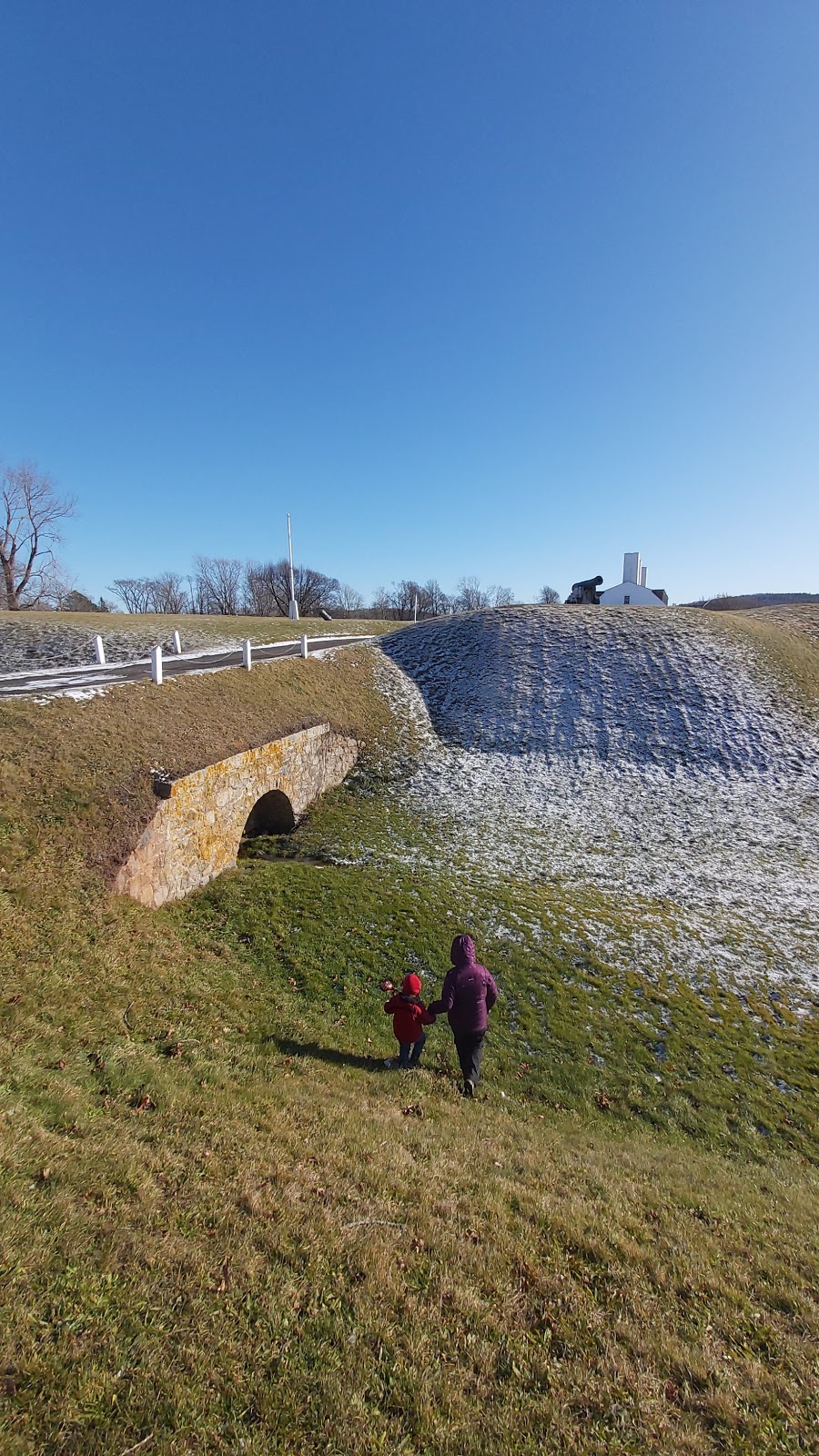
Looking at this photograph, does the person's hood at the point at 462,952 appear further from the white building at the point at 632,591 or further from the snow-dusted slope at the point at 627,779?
the white building at the point at 632,591

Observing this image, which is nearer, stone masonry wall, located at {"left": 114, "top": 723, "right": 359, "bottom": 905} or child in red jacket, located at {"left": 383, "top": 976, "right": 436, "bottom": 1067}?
child in red jacket, located at {"left": 383, "top": 976, "right": 436, "bottom": 1067}

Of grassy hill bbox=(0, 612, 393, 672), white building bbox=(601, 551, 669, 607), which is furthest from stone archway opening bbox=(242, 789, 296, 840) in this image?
white building bbox=(601, 551, 669, 607)

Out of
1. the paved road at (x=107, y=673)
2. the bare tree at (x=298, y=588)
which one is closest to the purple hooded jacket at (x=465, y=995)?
the paved road at (x=107, y=673)

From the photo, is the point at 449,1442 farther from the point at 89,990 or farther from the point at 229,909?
the point at 229,909

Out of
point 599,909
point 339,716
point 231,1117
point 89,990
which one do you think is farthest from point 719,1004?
point 339,716

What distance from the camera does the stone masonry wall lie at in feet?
37.3

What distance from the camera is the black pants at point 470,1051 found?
796 cm

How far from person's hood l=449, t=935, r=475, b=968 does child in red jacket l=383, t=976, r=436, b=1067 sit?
671mm

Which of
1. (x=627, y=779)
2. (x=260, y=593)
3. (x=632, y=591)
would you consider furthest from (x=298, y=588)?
(x=627, y=779)

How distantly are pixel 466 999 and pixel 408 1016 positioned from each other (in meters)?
1.06

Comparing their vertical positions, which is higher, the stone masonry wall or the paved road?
the paved road

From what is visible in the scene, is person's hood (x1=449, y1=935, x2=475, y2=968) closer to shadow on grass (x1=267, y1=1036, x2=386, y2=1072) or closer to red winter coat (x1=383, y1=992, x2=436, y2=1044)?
red winter coat (x1=383, y1=992, x2=436, y2=1044)

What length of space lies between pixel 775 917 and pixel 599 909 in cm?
448

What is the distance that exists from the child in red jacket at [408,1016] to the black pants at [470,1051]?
0.52 m
